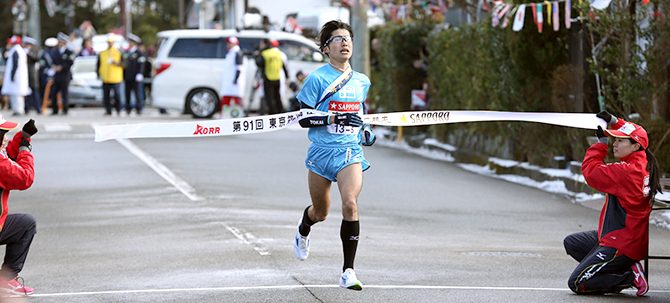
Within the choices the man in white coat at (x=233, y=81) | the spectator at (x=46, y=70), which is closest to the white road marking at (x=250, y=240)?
the man in white coat at (x=233, y=81)

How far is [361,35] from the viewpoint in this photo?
27750mm

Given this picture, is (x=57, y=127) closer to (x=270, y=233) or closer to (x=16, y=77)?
(x=16, y=77)

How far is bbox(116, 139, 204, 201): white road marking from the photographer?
53.0ft

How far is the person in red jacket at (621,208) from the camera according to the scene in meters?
9.20

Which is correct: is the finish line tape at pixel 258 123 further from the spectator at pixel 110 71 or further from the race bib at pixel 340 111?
the spectator at pixel 110 71

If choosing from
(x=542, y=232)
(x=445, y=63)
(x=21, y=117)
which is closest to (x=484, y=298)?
(x=542, y=232)

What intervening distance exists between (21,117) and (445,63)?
43.8 ft

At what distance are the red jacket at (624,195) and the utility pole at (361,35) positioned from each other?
60.4 feet

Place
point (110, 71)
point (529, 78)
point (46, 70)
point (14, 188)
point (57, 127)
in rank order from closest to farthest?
point (14, 188)
point (529, 78)
point (57, 127)
point (110, 71)
point (46, 70)

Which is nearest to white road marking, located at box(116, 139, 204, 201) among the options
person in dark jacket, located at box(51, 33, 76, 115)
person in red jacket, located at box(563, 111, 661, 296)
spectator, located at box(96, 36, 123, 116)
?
person in red jacket, located at box(563, 111, 661, 296)

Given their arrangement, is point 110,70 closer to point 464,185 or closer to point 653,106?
point 464,185

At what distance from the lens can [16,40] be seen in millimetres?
33594

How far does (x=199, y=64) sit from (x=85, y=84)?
8.97 meters

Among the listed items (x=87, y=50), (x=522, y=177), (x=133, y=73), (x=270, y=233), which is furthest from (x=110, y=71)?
(x=270, y=233)
